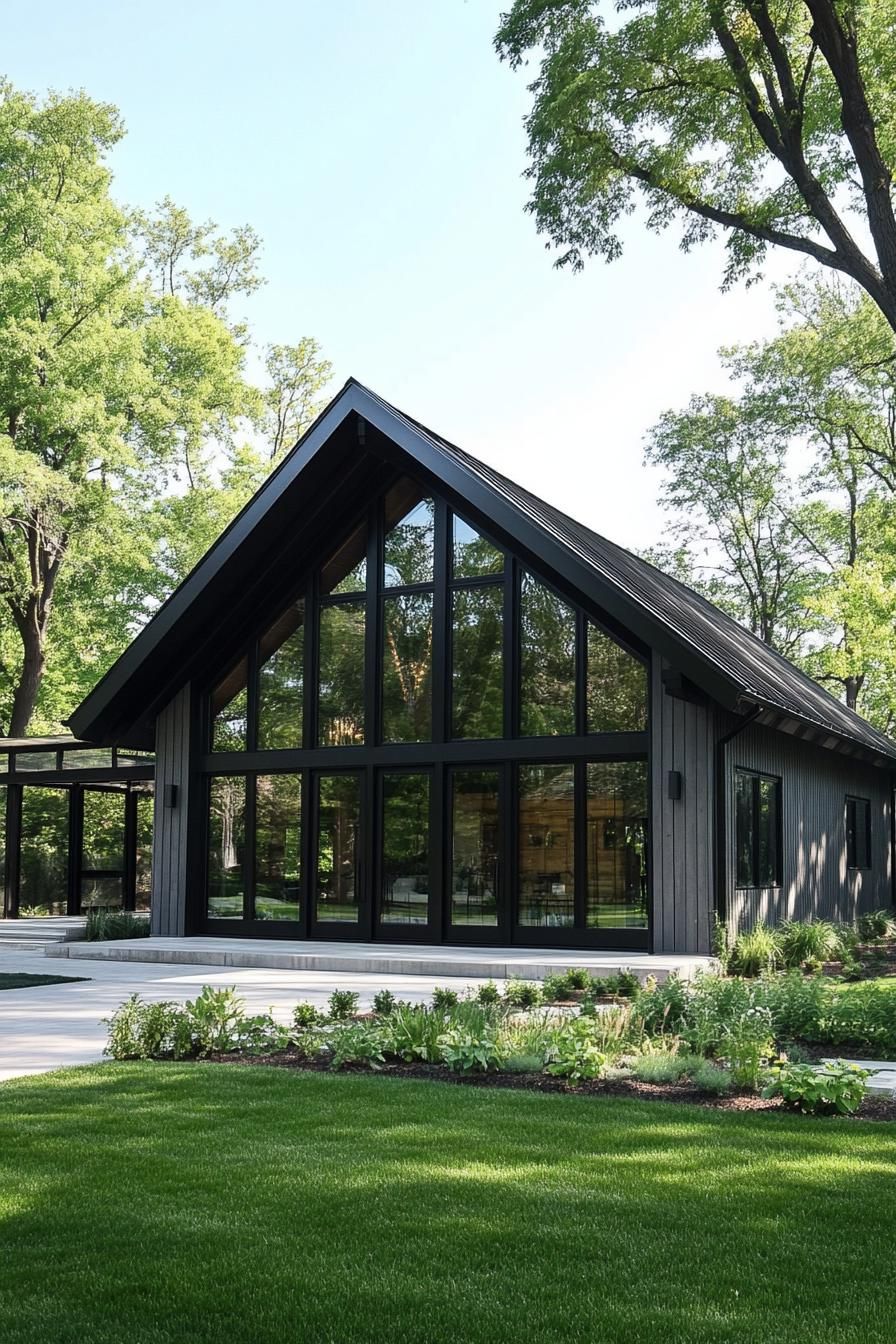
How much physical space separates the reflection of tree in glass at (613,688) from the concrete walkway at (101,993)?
349cm

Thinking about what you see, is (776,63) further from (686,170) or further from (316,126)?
(316,126)

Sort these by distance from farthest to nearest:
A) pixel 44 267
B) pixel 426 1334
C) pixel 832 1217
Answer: pixel 44 267
pixel 832 1217
pixel 426 1334

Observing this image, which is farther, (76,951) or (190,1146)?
(76,951)

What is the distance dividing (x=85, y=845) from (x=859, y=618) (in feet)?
52.5

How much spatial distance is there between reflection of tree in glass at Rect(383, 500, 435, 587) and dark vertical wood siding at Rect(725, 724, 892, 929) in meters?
4.55

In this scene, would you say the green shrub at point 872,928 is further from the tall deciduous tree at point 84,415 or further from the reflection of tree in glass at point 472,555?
the tall deciduous tree at point 84,415

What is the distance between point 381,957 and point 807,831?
7.34 metres

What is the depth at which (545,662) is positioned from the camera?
1497 centimetres

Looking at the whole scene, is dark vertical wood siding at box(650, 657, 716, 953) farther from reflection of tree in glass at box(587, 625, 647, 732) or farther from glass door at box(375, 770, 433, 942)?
glass door at box(375, 770, 433, 942)

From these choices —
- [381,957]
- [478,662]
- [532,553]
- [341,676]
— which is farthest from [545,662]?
[381,957]

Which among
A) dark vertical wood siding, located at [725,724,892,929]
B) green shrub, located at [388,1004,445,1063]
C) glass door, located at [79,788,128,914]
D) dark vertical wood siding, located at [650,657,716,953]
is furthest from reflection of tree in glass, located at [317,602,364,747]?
green shrub, located at [388,1004,445,1063]

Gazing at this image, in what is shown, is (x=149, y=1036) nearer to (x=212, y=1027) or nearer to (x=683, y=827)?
(x=212, y=1027)

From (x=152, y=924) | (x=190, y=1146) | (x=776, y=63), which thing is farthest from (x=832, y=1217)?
(x=152, y=924)

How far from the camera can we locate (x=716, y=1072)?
6344 mm
